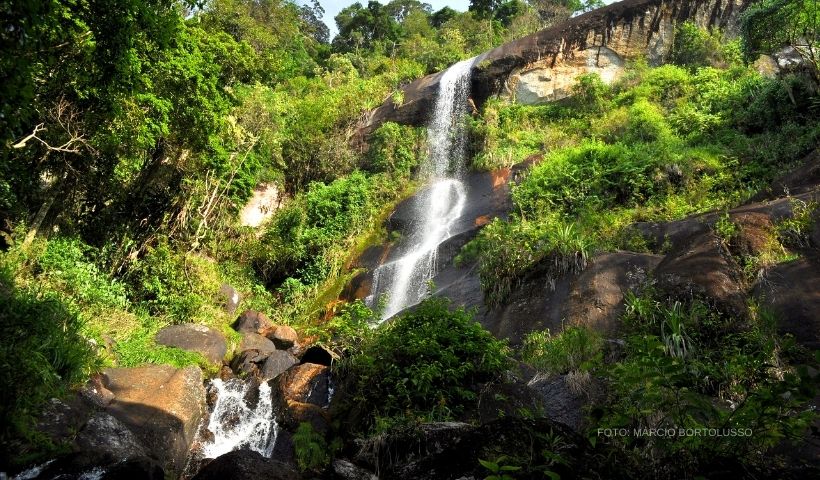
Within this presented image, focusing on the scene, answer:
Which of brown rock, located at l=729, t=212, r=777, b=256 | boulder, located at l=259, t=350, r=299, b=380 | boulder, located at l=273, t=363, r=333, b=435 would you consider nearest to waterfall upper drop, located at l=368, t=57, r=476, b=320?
boulder, located at l=259, t=350, r=299, b=380

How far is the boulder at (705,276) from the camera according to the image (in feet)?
24.7

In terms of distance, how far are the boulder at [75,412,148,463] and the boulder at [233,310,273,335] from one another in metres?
8.08

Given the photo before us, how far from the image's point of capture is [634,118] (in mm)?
19344

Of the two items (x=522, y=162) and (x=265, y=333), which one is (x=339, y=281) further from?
(x=522, y=162)

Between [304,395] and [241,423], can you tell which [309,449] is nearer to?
[304,395]

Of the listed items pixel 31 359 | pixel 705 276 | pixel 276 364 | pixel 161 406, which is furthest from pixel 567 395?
pixel 276 364

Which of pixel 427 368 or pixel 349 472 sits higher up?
pixel 349 472

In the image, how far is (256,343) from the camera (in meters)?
14.3

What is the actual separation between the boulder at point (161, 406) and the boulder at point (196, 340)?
267 cm

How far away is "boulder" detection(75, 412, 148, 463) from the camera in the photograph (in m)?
6.36

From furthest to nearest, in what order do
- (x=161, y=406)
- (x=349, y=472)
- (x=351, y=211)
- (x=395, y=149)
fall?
(x=395, y=149) < (x=351, y=211) < (x=161, y=406) < (x=349, y=472)

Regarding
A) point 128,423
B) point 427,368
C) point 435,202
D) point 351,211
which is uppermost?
point 128,423

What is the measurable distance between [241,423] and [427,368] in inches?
213

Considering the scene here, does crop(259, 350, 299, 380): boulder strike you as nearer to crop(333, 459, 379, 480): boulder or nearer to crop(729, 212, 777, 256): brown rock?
crop(333, 459, 379, 480): boulder
